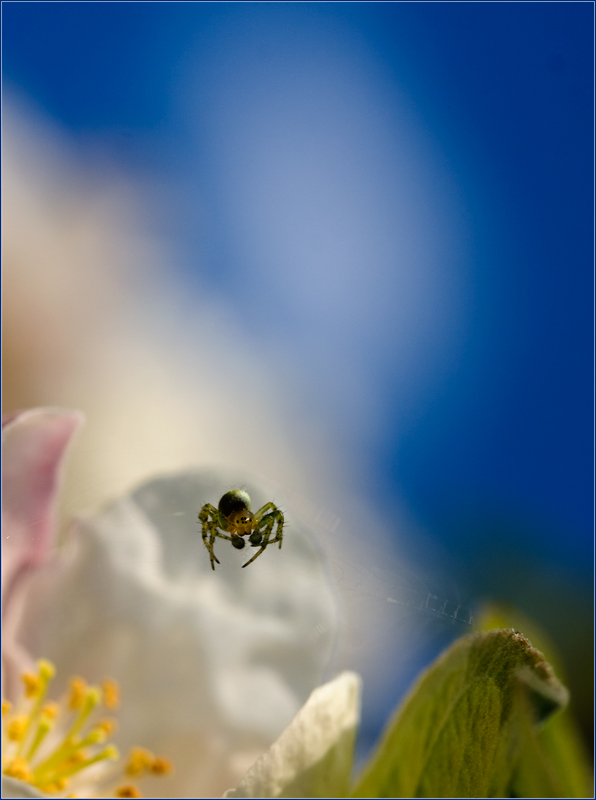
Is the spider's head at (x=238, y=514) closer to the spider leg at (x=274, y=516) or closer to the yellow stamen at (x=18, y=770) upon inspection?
the spider leg at (x=274, y=516)

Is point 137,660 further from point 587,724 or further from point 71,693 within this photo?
point 587,724

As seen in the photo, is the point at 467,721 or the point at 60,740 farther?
the point at 60,740

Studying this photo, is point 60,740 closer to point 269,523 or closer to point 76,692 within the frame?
point 76,692

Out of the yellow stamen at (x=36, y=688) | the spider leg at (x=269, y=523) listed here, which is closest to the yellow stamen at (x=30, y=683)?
the yellow stamen at (x=36, y=688)

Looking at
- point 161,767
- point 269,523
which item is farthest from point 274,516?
point 161,767

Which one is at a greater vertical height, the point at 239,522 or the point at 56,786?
the point at 239,522

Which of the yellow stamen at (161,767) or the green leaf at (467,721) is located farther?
the yellow stamen at (161,767)
